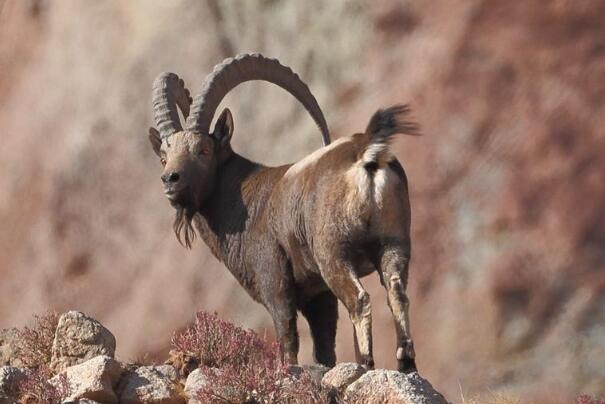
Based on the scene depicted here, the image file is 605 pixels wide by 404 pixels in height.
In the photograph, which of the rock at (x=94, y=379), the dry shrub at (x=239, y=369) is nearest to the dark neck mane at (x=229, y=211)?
the dry shrub at (x=239, y=369)

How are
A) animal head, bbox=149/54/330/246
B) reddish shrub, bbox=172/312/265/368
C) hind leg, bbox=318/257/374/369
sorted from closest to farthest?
reddish shrub, bbox=172/312/265/368 → hind leg, bbox=318/257/374/369 → animal head, bbox=149/54/330/246

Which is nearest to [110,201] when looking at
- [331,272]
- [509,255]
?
[509,255]

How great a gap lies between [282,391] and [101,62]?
10771 mm

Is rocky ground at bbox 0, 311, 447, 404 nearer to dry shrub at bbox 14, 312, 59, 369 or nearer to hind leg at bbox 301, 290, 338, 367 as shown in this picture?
dry shrub at bbox 14, 312, 59, 369

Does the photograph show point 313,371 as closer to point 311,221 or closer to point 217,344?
point 217,344

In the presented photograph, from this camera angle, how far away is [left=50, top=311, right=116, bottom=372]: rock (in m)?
9.56

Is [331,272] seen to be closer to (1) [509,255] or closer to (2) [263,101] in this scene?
(1) [509,255]

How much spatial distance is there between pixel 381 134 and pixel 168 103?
9.54ft

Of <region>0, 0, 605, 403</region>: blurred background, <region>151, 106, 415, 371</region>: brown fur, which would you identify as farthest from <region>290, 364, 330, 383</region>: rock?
<region>0, 0, 605, 403</region>: blurred background

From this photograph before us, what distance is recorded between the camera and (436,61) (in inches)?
631

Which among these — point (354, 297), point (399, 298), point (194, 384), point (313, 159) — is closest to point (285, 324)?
point (354, 297)

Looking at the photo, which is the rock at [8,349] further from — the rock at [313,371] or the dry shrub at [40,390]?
the rock at [313,371]

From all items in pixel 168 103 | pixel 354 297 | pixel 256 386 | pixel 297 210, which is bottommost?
pixel 256 386

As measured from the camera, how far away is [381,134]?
9984 millimetres
